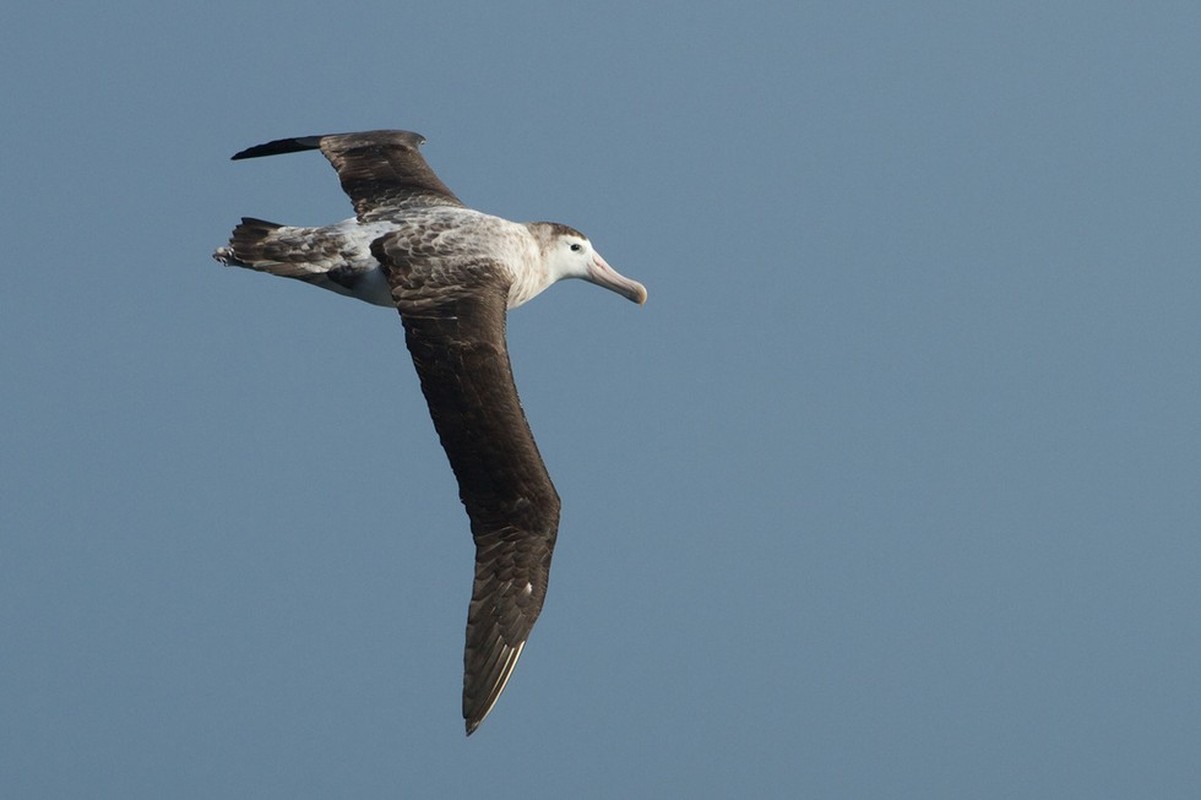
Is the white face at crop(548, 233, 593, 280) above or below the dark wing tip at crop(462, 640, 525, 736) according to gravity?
above

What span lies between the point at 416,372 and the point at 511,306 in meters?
2.47

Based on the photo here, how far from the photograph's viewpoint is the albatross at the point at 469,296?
1803 cm

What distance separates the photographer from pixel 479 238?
20.4 metres

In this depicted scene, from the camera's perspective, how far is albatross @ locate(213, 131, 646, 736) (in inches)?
710

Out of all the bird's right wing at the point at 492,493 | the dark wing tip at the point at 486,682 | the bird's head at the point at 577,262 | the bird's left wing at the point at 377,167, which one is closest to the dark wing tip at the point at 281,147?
the bird's left wing at the point at 377,167

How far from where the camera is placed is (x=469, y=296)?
19.4 metres

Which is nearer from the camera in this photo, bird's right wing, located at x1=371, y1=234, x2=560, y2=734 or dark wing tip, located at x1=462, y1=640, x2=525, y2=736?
dark wing tip, located at x1=462, y1=640, x2=525, y2=736

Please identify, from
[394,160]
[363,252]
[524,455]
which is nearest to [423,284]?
[363,252]

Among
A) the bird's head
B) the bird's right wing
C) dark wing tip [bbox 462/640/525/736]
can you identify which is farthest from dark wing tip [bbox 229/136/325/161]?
dark wing tip [bbox 462/640/525/736]

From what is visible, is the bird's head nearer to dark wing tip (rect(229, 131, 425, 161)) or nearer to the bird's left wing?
the bird's left wing

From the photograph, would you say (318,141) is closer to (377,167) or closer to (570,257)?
(377,167)

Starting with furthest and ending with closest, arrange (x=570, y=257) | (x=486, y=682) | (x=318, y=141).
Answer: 1. (x=318, y=141)
2. (x=570, y=257)
3. (x=486, y=682)

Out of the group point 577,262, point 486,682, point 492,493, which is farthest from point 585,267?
point 486,682

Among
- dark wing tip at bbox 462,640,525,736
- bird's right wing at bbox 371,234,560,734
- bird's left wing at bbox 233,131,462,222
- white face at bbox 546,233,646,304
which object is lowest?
dark wing tip at bbox 462,640,525,736
